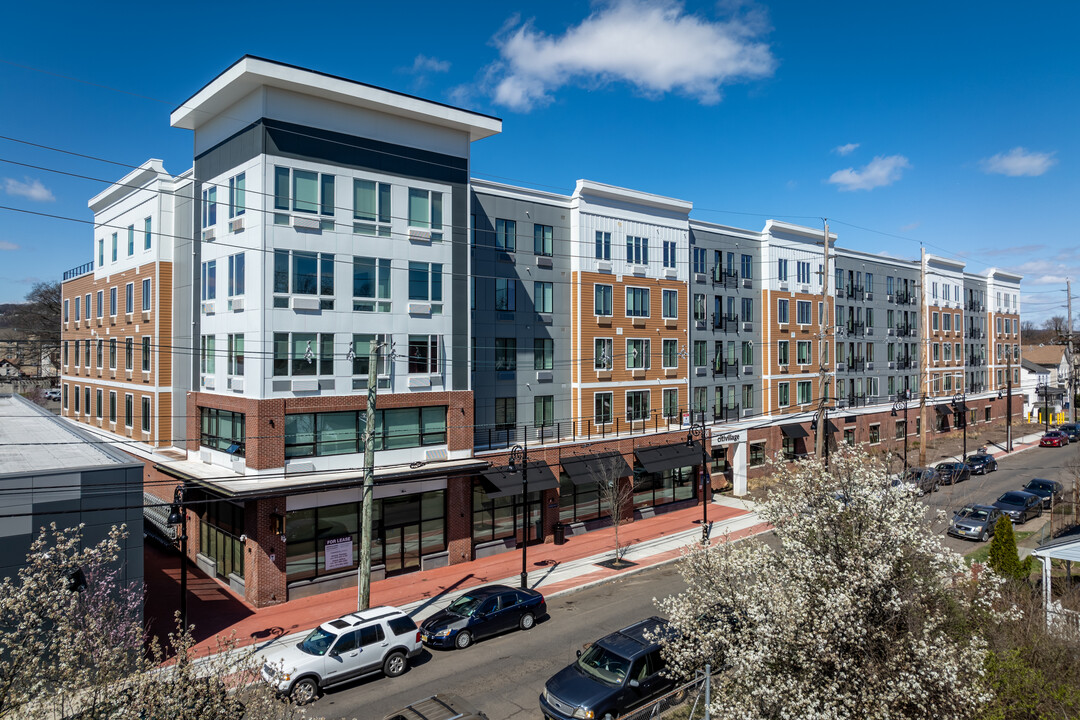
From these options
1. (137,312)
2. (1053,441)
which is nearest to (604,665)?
(137,312)

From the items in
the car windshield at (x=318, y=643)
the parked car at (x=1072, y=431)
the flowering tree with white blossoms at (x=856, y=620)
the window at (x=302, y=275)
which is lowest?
the car windshield at (x=318, y=643)

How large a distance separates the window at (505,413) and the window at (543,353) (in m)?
2.49

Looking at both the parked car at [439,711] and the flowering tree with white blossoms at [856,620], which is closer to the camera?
the flowering tree with white blossoms at [856,620]

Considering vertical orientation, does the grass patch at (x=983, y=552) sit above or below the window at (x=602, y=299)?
below

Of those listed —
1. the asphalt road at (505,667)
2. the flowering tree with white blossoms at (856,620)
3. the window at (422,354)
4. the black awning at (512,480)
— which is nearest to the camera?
the flowering tree with white blossoms at (856,620)

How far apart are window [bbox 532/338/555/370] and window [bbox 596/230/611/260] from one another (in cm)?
601

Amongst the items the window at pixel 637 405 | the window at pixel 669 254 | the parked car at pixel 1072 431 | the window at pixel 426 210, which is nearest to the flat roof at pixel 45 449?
the window at pixel 426 210

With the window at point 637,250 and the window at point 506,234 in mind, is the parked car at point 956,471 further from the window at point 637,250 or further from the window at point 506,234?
the window at point 506,234

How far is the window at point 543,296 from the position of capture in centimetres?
3601

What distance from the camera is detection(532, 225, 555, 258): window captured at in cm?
3597

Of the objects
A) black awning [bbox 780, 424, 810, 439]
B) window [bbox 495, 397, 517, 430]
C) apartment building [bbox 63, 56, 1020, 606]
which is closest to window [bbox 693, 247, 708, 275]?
apartment building [bbox 63, 56, 1020, 606]

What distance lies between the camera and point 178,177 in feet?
112

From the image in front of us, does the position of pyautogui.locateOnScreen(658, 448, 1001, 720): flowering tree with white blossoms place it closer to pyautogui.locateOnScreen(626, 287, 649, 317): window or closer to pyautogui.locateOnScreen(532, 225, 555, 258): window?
pyautogui.locateOnScreen(532, 225, 555, 258): window

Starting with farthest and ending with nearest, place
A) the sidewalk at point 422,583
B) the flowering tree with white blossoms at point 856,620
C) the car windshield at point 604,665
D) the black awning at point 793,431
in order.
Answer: the black awning at point 793,431
the sidewalk at point 422,583
the car windshield at point 604,665
the flowering tree with white blossoms at point 856,620
